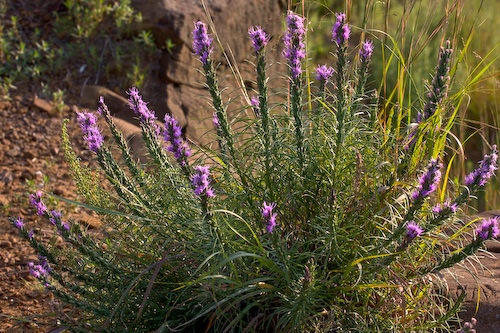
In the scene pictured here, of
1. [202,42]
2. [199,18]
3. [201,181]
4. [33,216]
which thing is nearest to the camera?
[201,181]

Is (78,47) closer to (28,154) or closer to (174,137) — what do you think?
(28,154)

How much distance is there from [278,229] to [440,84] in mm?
849

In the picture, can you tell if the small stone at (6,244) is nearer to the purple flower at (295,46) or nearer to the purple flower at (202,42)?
the purple flower at (202,42)

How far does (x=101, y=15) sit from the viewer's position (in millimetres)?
5102

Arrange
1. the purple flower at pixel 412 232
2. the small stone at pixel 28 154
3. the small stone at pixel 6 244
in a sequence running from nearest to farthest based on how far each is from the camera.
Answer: the purple flower at pixel 412 232, the small stone at pixel 6 244, the small stone at pixel 28 154

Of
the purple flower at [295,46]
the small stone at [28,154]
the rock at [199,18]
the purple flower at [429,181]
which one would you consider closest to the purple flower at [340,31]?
the purple flower at [295,46]

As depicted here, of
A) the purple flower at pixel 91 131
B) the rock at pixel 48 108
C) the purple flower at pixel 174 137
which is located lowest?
the purple flower at pixel 174 137

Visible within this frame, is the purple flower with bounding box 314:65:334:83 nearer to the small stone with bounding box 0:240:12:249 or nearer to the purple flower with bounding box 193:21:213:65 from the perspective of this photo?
the purple flower with bounding box 193:21:213:65

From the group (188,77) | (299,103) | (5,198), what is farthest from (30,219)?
(299,103)

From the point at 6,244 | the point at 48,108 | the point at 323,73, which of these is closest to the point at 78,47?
the point at 48,108

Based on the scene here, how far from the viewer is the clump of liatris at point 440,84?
203 centimetres

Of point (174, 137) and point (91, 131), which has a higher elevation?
point (91, 131)

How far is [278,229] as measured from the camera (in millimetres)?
2068

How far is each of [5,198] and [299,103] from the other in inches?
99.6
